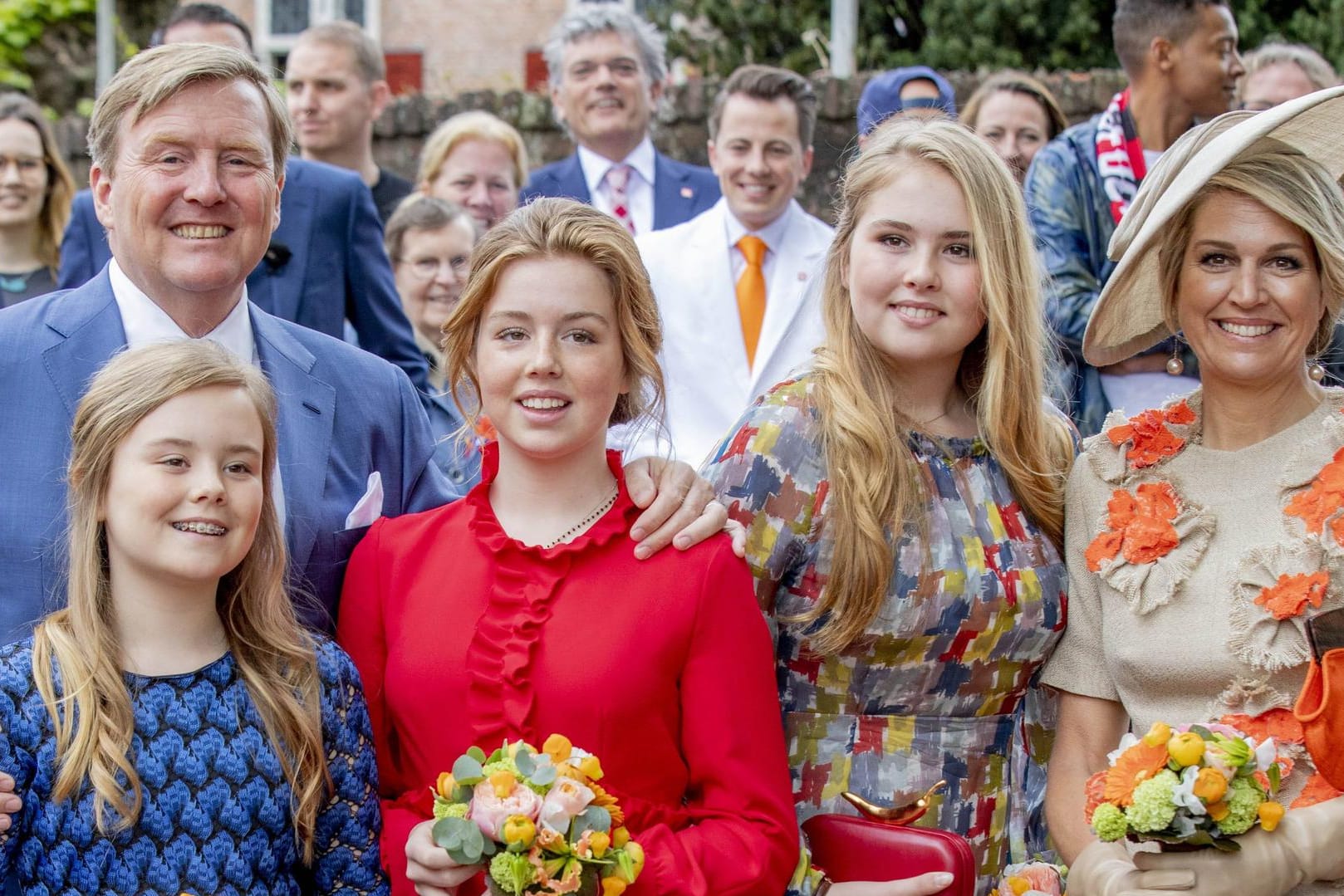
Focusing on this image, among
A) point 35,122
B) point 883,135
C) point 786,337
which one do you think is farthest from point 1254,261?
point 35,122

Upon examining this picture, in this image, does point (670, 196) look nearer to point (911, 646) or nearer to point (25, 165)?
point (25, 165)

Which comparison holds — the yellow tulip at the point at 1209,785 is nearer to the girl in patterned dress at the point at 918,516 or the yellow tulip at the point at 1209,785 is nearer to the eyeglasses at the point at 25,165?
the girl in patterned dress at the point at 918,516

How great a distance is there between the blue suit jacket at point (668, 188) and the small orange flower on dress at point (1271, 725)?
428cm

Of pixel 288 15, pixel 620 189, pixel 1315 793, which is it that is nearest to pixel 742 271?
pixel 620 189

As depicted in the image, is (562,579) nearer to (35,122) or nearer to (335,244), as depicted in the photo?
(335,244)

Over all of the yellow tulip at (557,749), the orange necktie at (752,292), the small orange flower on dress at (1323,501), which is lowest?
the yellow tulip at (557,749)

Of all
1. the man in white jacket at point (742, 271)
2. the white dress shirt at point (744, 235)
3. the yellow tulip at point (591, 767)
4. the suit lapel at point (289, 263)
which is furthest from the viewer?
the white dress shirt at point (744, 235)

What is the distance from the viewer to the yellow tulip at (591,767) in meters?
2.71

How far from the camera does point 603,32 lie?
23.8ft

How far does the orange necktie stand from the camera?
5.99 m

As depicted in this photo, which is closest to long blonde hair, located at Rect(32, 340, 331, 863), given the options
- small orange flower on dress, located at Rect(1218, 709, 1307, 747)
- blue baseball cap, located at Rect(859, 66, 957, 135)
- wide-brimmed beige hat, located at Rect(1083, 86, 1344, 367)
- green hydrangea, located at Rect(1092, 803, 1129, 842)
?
green hydrangea, located at Rect(1092, 803, 1129, 842)

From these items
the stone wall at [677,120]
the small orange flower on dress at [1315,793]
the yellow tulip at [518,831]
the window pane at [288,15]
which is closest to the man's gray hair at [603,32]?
the stone wall at [677,120]

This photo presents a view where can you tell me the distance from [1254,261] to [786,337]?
265 cm

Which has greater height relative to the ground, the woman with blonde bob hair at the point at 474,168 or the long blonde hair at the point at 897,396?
the woman with blonde bob hair at the point at 474,168
